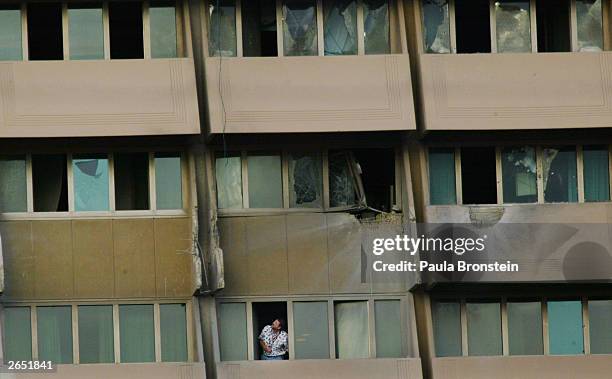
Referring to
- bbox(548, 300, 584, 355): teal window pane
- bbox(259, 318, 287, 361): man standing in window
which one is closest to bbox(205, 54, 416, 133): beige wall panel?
bbox(259, 318, 287, 361): man standing in window

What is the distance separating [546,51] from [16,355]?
1313cm

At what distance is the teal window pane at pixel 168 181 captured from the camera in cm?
4397

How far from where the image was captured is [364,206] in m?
44.4

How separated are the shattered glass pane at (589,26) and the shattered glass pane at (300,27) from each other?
18.8 feet

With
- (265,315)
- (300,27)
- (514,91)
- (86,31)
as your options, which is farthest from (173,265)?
(514,91)

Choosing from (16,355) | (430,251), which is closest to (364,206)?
(430,251)

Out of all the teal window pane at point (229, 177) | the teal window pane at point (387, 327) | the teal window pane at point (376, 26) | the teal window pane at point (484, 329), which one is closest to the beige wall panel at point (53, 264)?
the teal window pane at point (229, 177)

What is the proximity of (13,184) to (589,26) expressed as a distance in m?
12.9

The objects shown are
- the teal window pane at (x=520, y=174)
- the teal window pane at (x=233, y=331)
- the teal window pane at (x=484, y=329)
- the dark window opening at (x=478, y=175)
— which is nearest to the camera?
the teal window pane at (x=233, y=331)

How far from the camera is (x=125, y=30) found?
44.3 m

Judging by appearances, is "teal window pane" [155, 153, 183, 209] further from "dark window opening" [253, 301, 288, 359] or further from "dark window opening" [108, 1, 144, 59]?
"dark window opening" [253, 301, 288, 359]

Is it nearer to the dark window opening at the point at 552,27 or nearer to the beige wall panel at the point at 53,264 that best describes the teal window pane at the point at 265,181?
the beige wall panel at the point at 53,264

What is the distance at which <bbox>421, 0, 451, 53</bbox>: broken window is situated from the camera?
44.6 metres

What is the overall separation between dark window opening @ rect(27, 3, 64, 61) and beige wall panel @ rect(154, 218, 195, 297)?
177 inches
